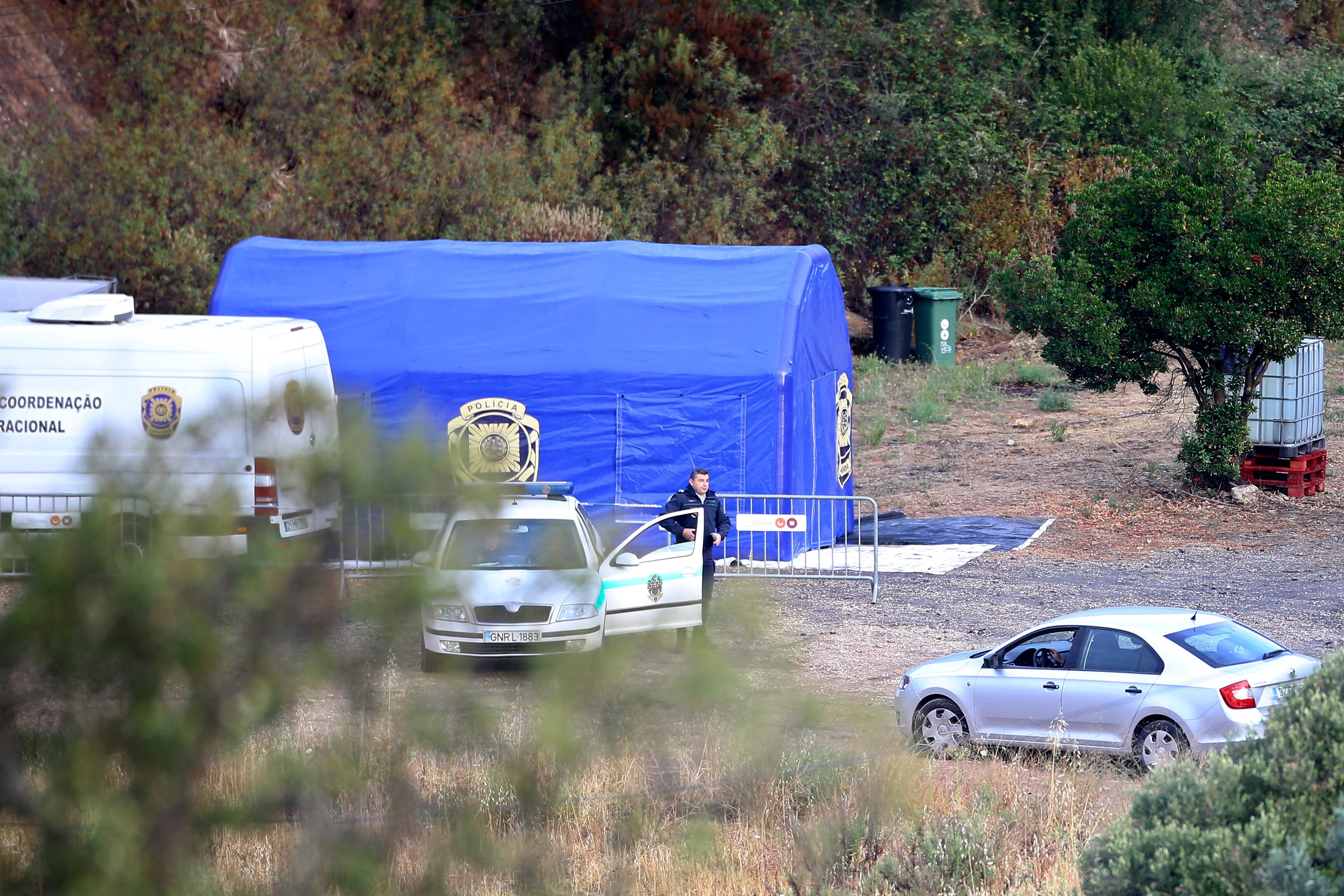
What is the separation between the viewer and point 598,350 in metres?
16.0

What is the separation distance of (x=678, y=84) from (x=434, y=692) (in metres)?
32.2

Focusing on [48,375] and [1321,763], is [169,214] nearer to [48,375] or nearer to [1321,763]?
[48,375]

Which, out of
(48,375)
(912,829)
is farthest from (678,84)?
(912,829)

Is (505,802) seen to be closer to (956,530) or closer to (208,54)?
(956,530)

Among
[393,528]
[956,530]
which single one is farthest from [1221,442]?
[393,528]

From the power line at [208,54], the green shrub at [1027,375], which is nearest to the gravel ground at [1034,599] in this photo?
the green shrub at [1027,375]

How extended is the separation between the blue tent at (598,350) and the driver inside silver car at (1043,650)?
5.91 metres

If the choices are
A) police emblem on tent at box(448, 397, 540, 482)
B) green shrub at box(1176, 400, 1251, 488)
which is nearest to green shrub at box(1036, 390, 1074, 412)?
green shrub at box(1176, 400, 1251, 488)

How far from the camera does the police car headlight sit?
2307 millimetres

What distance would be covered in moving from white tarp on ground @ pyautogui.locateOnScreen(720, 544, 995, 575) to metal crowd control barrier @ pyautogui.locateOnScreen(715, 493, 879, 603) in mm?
23

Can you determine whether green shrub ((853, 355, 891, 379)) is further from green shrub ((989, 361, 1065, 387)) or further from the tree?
the tree

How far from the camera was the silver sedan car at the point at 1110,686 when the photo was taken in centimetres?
891

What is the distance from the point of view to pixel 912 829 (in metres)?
7.11

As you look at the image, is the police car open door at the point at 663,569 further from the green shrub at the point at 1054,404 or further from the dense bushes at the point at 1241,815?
the green shrub at the point at 1054,404
